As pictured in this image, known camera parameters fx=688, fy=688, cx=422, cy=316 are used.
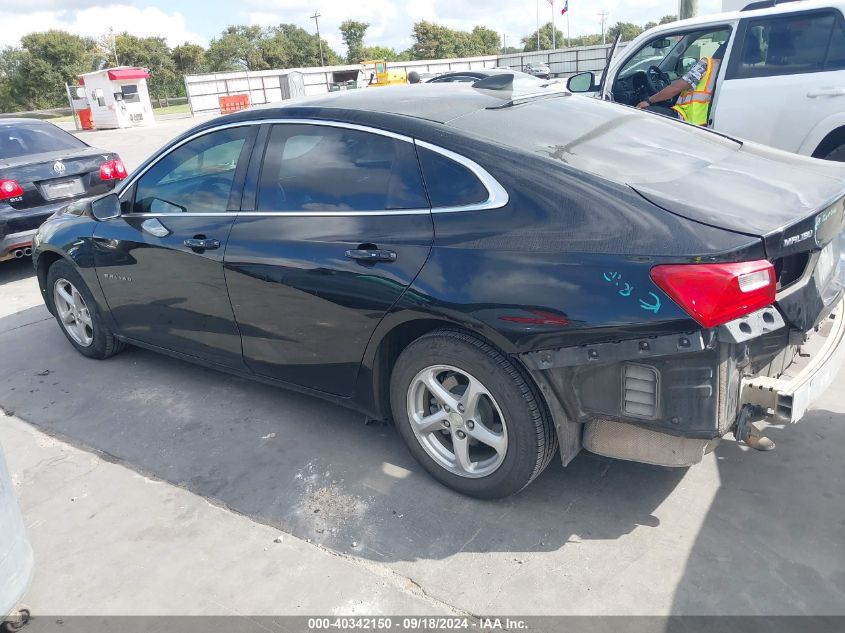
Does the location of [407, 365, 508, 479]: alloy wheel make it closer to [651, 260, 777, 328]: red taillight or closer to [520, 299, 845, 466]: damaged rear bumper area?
[520, 299, 845, 466]: damaged rear bumper area

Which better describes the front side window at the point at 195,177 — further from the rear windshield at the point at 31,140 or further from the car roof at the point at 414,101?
the rear windshield at the point at 31,140

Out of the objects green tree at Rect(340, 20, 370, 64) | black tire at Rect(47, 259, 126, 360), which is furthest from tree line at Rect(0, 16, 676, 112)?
black tire at Rect(47, 259, 126, 360)

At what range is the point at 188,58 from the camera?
210 ft

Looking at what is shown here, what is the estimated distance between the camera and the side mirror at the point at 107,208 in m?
4.36

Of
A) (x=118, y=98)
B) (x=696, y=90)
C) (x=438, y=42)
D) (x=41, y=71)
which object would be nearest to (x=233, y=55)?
(x=41, y=71)

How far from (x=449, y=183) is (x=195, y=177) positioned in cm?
178

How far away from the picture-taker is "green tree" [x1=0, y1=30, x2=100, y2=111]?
→ 53875mm

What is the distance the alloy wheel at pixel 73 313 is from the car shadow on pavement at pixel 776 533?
4.17 metres

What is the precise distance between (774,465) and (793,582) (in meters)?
0.78

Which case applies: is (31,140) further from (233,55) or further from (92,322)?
(233,55)

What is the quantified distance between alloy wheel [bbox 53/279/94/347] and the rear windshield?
328 centimetres

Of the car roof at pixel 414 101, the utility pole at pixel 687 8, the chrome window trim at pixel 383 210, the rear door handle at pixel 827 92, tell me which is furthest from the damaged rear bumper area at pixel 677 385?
the utility pole at pixel 687 8

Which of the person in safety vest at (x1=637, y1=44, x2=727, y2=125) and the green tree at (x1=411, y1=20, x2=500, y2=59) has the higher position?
the person in safety vest at (x1=637, y1=44, x2=727, y2=125)

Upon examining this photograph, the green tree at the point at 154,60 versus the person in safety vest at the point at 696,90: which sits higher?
the person in safety vest at the point at 696,90
